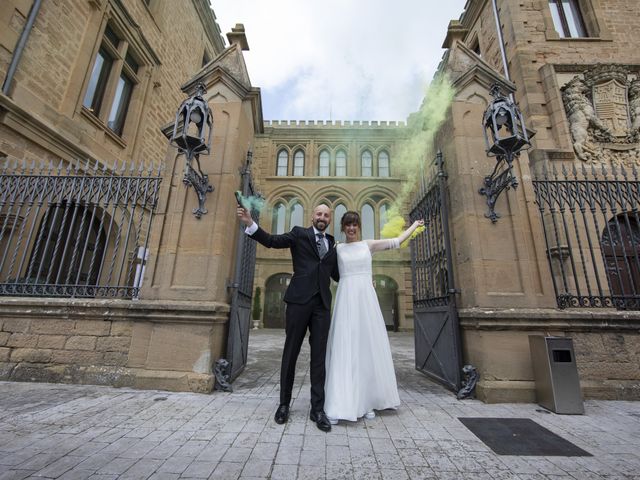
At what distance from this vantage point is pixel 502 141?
165 inches

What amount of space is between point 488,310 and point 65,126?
35.5ft

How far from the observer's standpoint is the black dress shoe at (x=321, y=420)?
2.90 metres

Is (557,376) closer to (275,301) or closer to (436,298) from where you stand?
(436,298)

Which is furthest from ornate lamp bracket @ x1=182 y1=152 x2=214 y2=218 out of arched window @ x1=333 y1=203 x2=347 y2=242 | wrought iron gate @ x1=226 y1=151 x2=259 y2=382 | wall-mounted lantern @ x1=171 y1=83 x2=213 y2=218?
arched window @ x1=333 y1=203 x2=347 y2=242

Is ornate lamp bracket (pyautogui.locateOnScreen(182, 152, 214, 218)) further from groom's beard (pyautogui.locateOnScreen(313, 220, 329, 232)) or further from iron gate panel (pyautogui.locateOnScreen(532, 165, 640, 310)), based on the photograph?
iron gate panel (pyautogui.locateOnScreen(532, 165, 640, 310))

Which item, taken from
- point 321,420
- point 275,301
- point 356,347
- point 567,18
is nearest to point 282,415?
point 321,420

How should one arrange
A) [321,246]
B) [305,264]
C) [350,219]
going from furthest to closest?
[350,219] < [321,246] < [305,264]

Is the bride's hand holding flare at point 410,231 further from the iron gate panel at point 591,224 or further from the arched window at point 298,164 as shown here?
the arched window at point 298,164

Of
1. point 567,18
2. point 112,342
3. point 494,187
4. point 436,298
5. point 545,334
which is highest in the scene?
point 567,18

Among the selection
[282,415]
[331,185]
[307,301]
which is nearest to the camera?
[282,415]

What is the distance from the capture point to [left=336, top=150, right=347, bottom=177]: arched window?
21.8 metres

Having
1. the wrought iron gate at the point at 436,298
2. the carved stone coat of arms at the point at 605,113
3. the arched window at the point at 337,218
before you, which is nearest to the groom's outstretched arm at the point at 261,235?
the wrought iron gate at the point at 436,298

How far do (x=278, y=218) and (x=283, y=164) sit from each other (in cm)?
433

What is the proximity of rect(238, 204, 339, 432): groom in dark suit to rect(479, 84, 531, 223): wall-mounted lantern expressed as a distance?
2762mm
